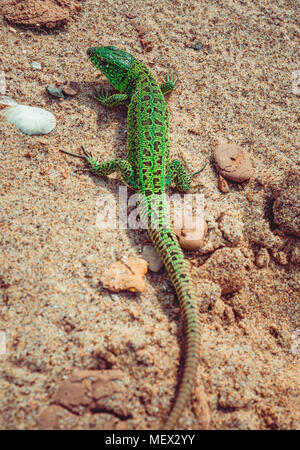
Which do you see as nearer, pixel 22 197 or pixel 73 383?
pixel 73 383

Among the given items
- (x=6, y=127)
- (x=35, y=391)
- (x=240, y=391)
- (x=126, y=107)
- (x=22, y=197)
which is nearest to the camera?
(x=35, y=391)

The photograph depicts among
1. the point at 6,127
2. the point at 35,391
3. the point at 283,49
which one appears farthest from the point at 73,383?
the point at 283,49

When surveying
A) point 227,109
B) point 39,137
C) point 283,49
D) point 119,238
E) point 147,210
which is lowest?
point 119,238

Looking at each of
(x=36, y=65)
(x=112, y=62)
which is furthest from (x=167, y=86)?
(x=36, y=65)

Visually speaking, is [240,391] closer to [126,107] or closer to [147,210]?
[147,210]

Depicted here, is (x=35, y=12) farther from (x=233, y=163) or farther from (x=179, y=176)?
(x=233, y=163)
